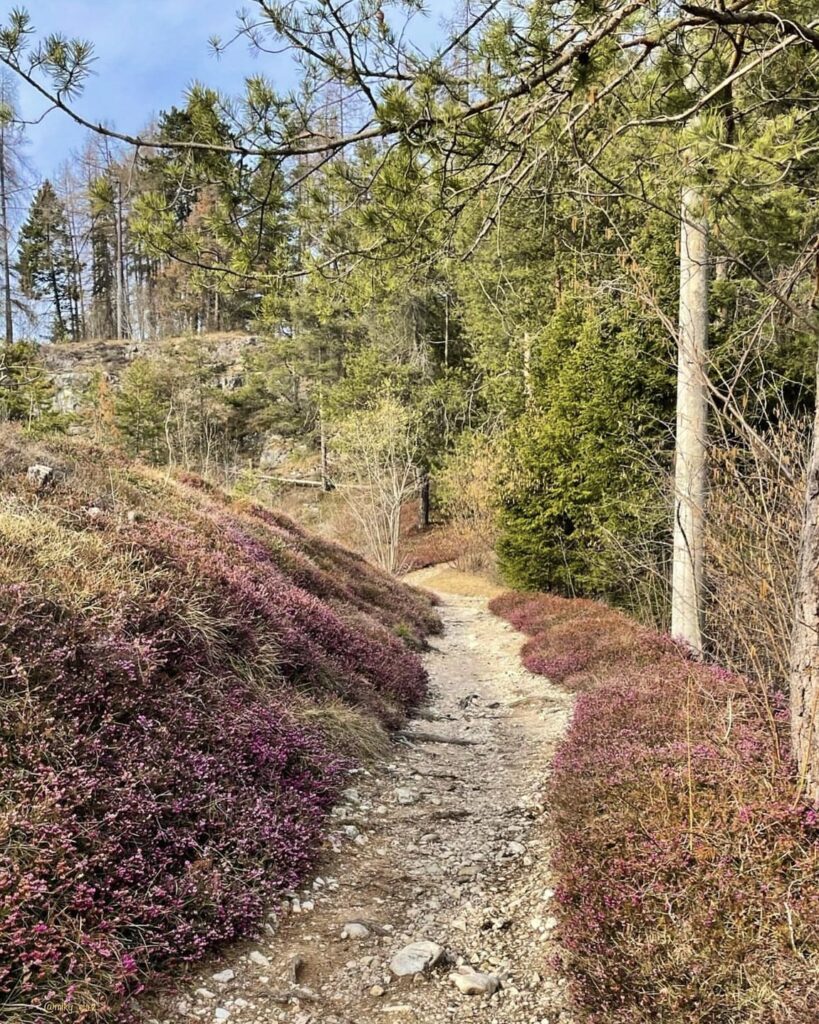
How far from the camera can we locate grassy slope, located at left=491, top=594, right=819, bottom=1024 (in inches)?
82.0

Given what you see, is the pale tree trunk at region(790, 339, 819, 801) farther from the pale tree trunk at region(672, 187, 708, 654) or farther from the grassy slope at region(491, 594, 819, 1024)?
the pale tree trunk at region(672, 187, 708, 654)

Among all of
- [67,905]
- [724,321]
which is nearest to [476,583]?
[724,321]

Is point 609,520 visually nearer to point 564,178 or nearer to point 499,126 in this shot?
point 564,178

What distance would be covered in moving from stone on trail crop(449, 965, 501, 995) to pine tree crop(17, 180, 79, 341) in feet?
158

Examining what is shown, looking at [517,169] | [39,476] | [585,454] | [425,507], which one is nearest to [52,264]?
[425,507]

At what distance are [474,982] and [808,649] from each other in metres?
2.09

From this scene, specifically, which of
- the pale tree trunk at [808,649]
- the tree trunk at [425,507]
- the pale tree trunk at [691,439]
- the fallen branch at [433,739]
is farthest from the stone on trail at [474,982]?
the tree trunk at [425,507]

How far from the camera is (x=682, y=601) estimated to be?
704cm

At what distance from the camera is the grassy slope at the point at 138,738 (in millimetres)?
2242

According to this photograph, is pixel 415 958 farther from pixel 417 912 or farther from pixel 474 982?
pixel 417 912

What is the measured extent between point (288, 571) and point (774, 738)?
229 inches

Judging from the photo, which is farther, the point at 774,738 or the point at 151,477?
the point at 151,477

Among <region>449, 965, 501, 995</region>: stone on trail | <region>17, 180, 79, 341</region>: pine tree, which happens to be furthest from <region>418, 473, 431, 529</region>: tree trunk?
<region>17, 180, 79, 341</region>: pine tree

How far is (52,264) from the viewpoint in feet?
155
